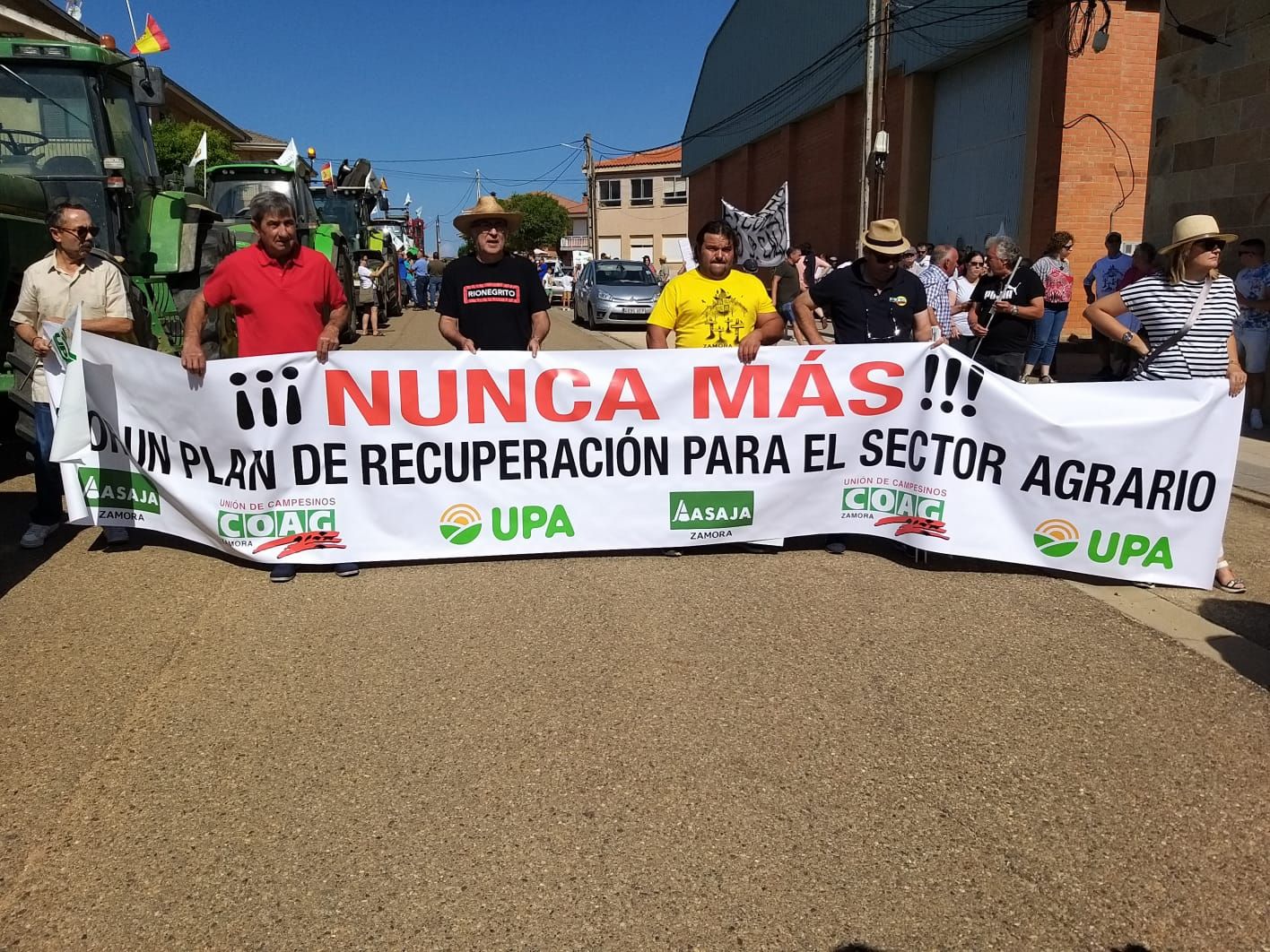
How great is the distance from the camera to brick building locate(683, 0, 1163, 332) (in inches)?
695

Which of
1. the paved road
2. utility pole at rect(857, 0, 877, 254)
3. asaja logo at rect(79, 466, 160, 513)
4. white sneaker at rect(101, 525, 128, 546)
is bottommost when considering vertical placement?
the paved road

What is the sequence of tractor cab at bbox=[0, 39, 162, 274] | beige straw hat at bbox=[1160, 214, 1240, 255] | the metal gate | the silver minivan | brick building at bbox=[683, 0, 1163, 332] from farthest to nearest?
the silver minivan < the metal gate < brick building at bbox=[683, 0, 1163, 332] < tractor cab at bbox=[0, 39, 162, 274] < beige straw hat at bbox=[1160, 214, 1240, 255]

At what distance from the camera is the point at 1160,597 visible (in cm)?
503

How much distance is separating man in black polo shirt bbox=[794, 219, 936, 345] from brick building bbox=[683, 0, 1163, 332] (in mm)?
13208

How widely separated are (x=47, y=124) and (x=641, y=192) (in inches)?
2792

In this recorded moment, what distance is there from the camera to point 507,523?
542 cm

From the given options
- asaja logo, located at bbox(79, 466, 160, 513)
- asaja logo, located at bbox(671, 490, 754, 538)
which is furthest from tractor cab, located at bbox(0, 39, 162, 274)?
asaja logo, located at bbox(671, 490, 754, 538)

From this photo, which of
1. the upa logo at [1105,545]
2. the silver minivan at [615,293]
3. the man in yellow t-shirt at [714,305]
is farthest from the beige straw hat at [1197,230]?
the silver minivan at [615,293]

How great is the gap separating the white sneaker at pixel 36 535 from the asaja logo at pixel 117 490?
2.34 ft

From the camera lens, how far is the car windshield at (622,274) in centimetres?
2394

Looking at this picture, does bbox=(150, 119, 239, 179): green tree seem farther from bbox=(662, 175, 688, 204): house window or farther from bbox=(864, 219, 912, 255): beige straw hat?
bbox=(662, 175, 688, 204): house window

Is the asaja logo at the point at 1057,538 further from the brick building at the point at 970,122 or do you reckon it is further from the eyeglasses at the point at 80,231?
the brick building at the point at 970,122

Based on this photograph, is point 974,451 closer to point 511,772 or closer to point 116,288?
point 511,772

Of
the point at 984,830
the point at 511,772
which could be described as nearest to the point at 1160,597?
the point at 984,830
